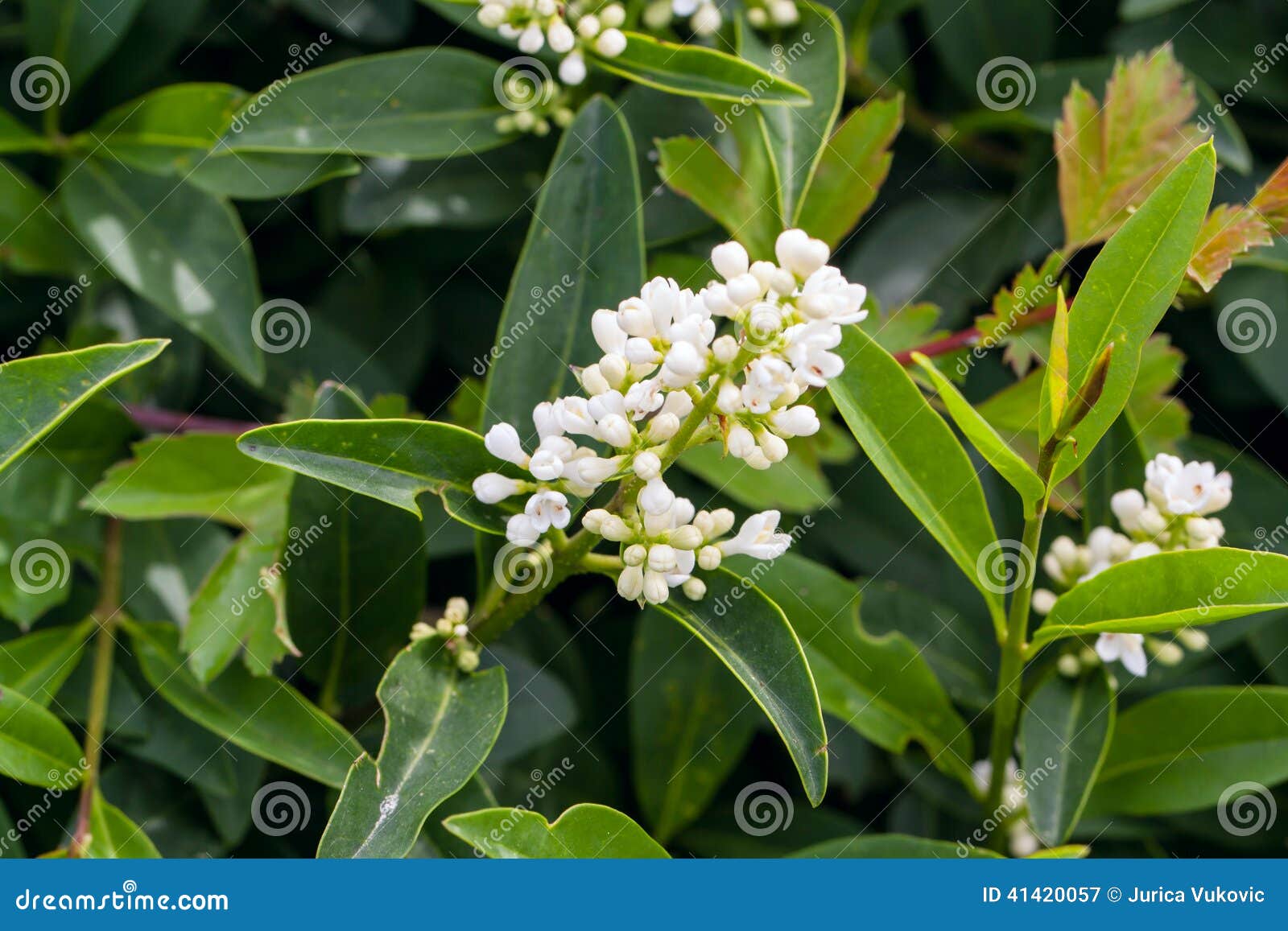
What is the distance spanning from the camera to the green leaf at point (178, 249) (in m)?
2.24

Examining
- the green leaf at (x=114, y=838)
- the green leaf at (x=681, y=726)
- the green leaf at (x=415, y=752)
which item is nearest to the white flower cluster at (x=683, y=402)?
the green leaf at (x=415, y=752)

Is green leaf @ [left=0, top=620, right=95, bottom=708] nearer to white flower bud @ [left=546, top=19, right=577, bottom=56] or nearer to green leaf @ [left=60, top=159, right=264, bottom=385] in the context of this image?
green leaf @ [left=60, top=159, right=264, bottom=385]

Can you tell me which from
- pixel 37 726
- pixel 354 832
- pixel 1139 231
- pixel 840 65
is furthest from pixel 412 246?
pixel 1139 231

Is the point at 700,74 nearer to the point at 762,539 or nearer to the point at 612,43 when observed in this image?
the point at 612,43

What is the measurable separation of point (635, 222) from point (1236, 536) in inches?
58.6

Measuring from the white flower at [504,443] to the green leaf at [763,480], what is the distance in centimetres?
69

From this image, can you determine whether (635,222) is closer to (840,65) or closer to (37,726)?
(840,65)

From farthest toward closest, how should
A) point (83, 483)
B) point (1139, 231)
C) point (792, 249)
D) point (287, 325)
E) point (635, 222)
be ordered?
1. point (287, 325)
2. point (83, 483)
3. point (635, 222)
4. point (1139, 231)
5. point (792, 249)

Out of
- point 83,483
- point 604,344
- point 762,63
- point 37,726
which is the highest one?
point 762,63

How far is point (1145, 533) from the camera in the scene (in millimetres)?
1942

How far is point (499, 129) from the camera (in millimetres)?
2295

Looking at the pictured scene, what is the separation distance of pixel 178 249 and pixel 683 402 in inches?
54.8

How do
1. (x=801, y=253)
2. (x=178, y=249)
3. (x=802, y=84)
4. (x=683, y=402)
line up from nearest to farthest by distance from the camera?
1. (x=801, y=253)
2. (x=683, y=402)
3. (x=802, y=84)
4. (x=178, y=249)

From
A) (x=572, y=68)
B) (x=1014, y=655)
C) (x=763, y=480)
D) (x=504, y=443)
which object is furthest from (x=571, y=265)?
(x=1014, y=655)
